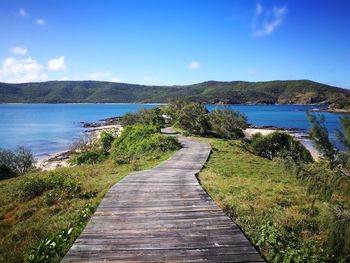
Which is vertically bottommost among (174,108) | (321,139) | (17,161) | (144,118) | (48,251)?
(17,161)

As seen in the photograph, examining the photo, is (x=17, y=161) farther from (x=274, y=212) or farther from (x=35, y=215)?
(x=274, y=212)

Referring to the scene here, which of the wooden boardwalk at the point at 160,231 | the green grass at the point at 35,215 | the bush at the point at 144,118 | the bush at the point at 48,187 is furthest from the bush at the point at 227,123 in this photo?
the wooden boardwalk at the point at 160,231

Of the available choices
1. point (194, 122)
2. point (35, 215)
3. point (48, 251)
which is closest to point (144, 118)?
point (194, 122)

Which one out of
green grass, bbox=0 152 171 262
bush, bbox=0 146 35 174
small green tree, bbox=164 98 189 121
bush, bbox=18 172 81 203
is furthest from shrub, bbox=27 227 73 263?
small green tree, bbox=164 98 189 121

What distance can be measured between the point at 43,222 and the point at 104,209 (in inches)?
93.1

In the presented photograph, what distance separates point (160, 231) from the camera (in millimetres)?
7516

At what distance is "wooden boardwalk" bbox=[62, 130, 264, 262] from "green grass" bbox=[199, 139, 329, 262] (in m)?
0.67

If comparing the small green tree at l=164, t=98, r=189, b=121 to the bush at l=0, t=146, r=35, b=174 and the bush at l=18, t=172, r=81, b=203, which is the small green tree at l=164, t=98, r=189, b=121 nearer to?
the bush at l=0, t=146, r=35, b=174

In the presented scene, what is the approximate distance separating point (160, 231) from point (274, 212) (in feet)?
15.0

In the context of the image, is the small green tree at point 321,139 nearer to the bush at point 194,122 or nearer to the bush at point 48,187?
the bush at point 48,187

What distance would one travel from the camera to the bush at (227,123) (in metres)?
48.5

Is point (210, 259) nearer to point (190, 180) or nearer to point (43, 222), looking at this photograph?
point (43, 222)

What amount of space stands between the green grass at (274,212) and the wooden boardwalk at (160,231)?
0.67 metres

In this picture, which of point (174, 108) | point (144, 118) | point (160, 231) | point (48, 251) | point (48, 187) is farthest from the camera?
point (174, 108)
